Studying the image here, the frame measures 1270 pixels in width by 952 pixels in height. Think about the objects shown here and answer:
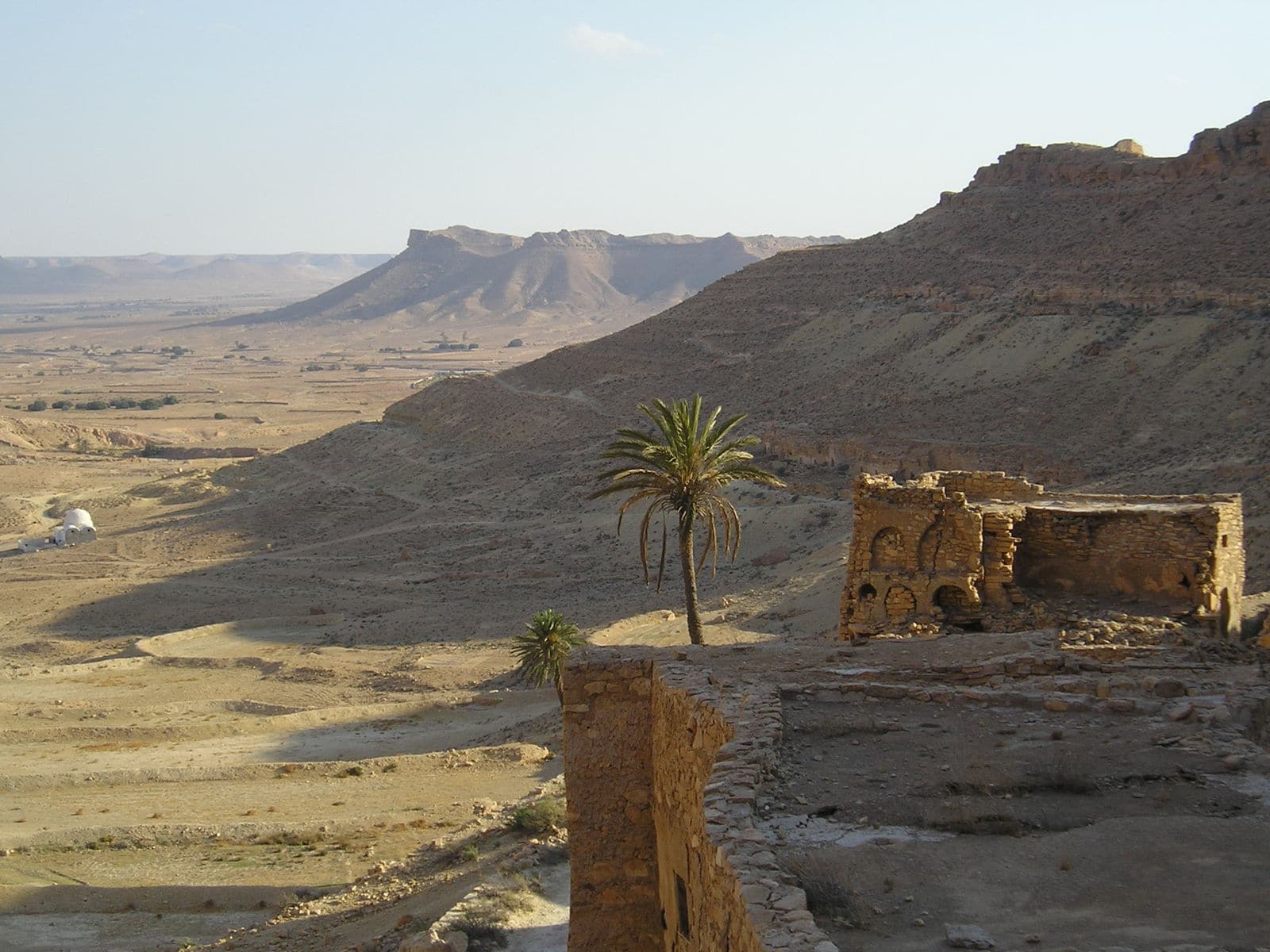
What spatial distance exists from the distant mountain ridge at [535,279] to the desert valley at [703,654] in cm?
8530

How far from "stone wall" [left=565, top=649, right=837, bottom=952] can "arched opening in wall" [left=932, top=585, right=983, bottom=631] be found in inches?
166

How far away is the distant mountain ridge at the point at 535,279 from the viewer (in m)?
164

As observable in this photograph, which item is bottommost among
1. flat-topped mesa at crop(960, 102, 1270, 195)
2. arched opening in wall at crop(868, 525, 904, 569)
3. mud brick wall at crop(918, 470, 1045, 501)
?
arched opening in wall at crop(868, 525, 904, 569)

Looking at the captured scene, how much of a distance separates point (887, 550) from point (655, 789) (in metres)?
5.37

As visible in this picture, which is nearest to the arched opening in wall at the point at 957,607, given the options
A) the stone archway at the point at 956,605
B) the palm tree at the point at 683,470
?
the stone archway at the point at 956,605

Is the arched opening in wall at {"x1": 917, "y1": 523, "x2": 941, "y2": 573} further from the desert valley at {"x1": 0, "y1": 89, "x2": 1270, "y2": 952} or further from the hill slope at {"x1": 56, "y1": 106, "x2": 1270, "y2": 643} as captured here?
Answer: the hill slope at {"x1": 56, "y1": 106, "x2": 1270, "y2": 643}

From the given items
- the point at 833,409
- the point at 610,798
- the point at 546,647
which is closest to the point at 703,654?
the point at 610,798

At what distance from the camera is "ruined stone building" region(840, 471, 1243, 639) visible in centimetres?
1230

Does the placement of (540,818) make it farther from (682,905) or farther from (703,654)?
(682,905)

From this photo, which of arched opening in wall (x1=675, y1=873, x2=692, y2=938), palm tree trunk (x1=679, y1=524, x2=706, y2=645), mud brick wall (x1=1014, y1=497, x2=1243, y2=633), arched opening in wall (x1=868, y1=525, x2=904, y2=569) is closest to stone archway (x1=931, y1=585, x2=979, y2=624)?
arched opening in wall (x1=868, y1=525, x2=904, y2=569)

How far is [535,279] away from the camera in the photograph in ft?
570

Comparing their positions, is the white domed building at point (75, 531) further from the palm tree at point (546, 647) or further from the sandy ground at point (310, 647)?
the palm tree at point (546, 647)

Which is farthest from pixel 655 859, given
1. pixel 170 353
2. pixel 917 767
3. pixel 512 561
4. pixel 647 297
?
pixel 647 297

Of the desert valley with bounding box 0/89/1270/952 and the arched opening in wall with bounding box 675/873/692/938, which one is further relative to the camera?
the arched opening in wall with bounding box 675/873/692/938
